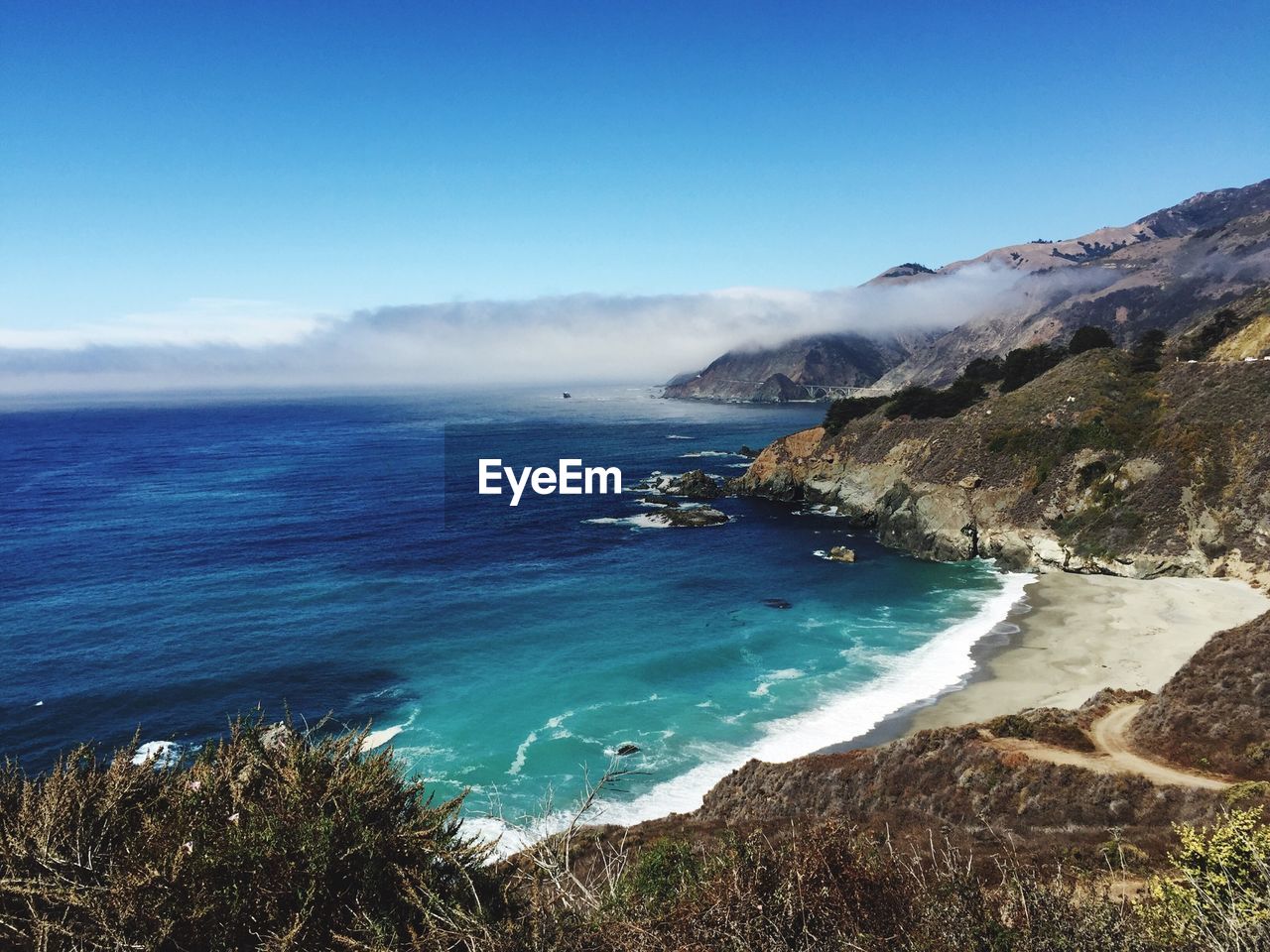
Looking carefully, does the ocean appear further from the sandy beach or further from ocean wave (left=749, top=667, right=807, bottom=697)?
the sandy beach

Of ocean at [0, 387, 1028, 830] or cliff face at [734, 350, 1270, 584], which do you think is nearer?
ocean at [0, 387, 1028, 830]

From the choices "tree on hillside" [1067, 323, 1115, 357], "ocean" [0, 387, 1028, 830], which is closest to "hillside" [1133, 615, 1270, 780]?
"ocean" [0, 387, 1028, 830]

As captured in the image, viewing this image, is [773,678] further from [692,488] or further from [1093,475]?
[692,488]

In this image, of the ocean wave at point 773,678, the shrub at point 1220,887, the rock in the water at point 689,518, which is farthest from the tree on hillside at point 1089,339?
the shrub at point 1220,887

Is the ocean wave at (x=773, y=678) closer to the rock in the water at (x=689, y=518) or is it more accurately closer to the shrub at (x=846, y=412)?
the rock in the water at (x=689, y=518)

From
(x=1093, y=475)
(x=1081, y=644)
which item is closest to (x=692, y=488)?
(x=1093, y=475)
